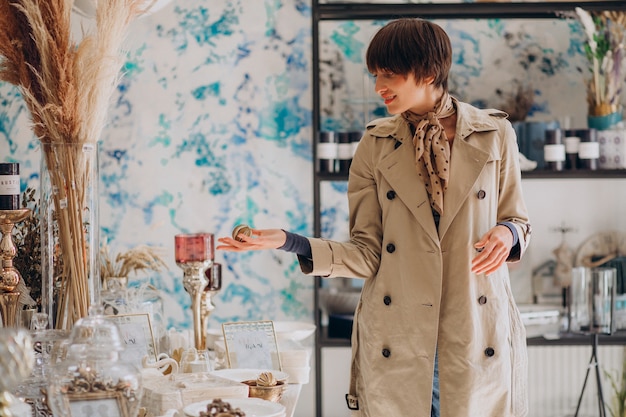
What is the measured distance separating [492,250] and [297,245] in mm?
478

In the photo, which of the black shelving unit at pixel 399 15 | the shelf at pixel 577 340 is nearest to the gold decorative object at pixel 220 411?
the black shelving unit at pixel 399 15

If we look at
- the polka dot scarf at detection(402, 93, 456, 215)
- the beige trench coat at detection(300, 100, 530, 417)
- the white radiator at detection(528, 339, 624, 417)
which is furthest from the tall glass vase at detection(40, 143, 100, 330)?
the white radiator at detection(528, 339, 624, 417)

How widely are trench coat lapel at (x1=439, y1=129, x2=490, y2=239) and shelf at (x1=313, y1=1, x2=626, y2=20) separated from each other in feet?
5.09

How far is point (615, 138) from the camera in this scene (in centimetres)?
341

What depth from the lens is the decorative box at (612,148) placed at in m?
3.40

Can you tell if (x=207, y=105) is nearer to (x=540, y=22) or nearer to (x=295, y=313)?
(x=295, y=313)

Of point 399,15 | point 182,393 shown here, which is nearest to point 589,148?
point 399,15

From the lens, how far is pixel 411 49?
1903 mm

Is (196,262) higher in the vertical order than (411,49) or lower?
lower

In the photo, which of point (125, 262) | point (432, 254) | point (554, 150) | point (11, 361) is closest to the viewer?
point (11, 361)

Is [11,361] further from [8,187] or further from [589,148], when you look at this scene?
[589,148]

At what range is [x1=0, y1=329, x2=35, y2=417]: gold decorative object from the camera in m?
0.98

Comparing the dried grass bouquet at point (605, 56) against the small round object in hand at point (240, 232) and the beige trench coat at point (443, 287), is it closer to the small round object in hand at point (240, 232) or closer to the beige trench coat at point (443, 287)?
the beige trench coat at point (443, 287)

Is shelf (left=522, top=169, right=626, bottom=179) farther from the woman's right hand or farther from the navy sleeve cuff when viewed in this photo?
the woman's right hand
